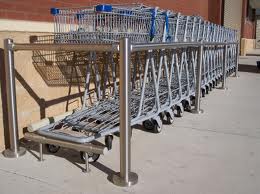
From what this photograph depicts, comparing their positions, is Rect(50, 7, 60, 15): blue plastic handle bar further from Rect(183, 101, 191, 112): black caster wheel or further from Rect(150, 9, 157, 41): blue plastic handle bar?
Rect(183, 101, 191, 112): black caster wheel

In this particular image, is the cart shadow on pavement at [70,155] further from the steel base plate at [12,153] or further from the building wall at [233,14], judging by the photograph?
the building wall at [233,14]

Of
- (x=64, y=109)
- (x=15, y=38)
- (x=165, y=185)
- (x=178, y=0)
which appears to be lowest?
(x=165, y=185)

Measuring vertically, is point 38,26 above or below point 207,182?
above

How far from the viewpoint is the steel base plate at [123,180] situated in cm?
240

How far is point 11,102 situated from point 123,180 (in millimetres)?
1126

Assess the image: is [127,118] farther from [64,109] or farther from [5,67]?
[64,109]

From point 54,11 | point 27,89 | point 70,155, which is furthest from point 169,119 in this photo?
point 54,11

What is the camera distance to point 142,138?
11.2 ft

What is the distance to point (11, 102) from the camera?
286 cm

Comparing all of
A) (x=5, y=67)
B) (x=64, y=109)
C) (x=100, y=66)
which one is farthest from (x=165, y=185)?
(x=100, y=66)

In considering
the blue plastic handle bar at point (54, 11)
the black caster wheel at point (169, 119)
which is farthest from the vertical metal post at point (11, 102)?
the black caster wheel at point (169, 119)

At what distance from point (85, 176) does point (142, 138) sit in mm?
975

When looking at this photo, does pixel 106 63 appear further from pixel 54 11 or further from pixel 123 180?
pixel 123 180

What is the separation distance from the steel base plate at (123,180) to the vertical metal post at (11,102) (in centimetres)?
93
